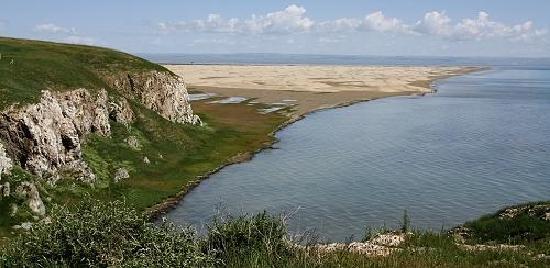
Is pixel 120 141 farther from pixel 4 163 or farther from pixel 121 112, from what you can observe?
pixel 4 163

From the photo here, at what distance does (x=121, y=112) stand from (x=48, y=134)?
1715cm

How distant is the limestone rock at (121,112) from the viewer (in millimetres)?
61759

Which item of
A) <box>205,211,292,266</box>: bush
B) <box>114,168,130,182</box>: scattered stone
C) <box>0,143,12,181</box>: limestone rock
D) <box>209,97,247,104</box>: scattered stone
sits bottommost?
<box>209,97,247,104</box>: scattered stone

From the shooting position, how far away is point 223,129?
82625 mm

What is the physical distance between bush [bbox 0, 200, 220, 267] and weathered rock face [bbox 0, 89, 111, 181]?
29849 millimetres

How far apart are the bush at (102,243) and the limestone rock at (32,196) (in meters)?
24.0

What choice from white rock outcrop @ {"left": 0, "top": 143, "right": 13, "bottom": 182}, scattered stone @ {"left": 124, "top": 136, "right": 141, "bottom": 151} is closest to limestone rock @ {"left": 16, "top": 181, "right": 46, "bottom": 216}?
white rock outcrop @ {"left": 0, "top": 143, "right": 13, "bottom": 182}

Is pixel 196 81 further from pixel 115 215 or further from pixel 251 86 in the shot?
pixel 115 215

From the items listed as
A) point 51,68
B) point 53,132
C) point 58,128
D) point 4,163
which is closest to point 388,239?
point 4,163

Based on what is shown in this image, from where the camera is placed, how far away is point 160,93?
76.4 m

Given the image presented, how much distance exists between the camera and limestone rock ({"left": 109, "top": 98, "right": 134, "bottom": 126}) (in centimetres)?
6176

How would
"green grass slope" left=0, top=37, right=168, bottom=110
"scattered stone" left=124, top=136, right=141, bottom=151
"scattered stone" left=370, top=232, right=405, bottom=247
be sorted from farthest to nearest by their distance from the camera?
"scattered stone" left=124, top=136, right=141, bottom=151, "green grass slope" left=0, top=37, right=168, bottom=110, "scattered stone" left=370, top=232, right=405, bottom=247

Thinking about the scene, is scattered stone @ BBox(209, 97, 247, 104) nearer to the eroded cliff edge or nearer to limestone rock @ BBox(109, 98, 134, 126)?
the eroded cliff edge

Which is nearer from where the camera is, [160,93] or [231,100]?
[160,93]
